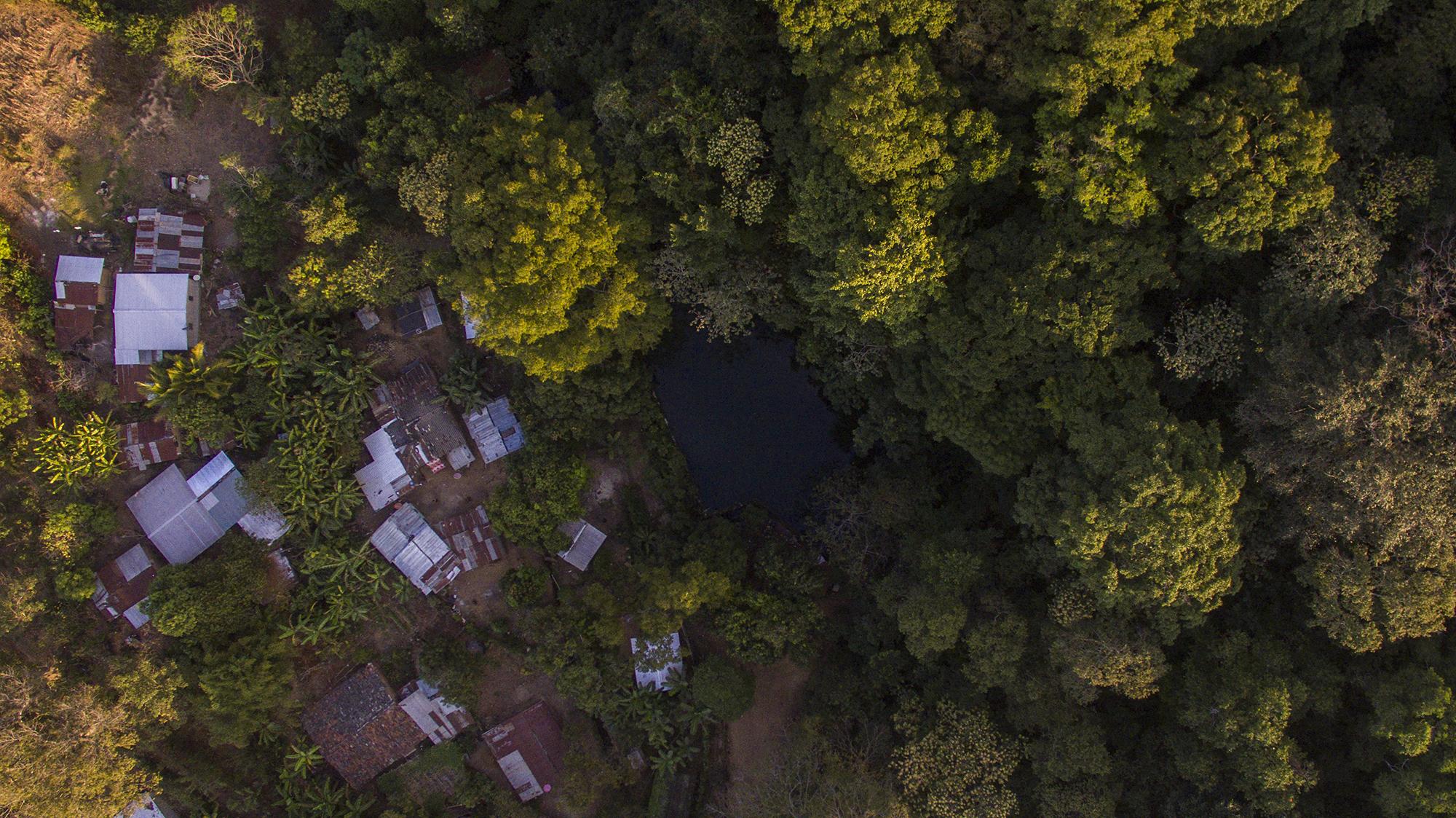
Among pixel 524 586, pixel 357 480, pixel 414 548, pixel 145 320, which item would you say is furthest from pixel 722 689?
pixel 145 320

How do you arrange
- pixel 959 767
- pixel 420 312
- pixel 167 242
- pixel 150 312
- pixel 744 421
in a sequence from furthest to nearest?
pixel 744 421, pixel 420 312, pixel 167 242, pixel 150 312, pixel 959 767

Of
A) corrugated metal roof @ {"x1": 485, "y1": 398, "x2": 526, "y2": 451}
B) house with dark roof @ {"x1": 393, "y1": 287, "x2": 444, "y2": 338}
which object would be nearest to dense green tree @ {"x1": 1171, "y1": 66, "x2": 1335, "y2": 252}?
corrugated metal roof @ {"x1": 485, "y1": 398, "x2": 526, "y2": 451}

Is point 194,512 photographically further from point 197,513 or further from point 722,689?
point 722,689

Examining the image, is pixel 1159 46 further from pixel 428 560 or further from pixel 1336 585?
pixel 428 560

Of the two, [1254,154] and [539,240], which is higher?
[539,240]

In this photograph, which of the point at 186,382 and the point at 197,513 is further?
the point at 197,513

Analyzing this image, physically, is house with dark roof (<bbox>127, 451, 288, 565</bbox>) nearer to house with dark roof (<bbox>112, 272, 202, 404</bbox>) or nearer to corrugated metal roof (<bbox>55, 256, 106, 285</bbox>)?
house with dark roof (<bbox>112, 272, 202, 404</bbox>)

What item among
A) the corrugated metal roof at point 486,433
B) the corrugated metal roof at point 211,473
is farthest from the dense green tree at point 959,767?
the corrugated metal roof at point 211,473
